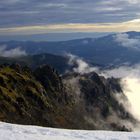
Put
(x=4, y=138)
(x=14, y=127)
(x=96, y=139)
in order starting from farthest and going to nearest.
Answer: (x=14, y=127) < (x=96, y=139) < (x=4, y=138)

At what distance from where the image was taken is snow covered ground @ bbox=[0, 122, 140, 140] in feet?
118

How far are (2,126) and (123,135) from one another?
41.3 ft

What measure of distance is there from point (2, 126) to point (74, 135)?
773 centimetres

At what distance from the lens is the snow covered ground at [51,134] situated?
118ft

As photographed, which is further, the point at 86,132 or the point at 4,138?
the point at 86,132

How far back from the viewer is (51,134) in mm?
38469

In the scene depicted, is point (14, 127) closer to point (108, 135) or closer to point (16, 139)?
point (16, 139)

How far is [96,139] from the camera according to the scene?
37.0 metres

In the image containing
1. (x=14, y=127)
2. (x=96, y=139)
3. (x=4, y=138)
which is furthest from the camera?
(x=14, y=127)

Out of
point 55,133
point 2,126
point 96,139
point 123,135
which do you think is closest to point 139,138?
point 123,135

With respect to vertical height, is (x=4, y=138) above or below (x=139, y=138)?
above

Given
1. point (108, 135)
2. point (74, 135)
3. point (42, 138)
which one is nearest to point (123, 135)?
point (108, 135)

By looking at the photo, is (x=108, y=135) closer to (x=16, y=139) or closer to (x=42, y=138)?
(x=42, y=138)

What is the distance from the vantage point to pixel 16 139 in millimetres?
34531
